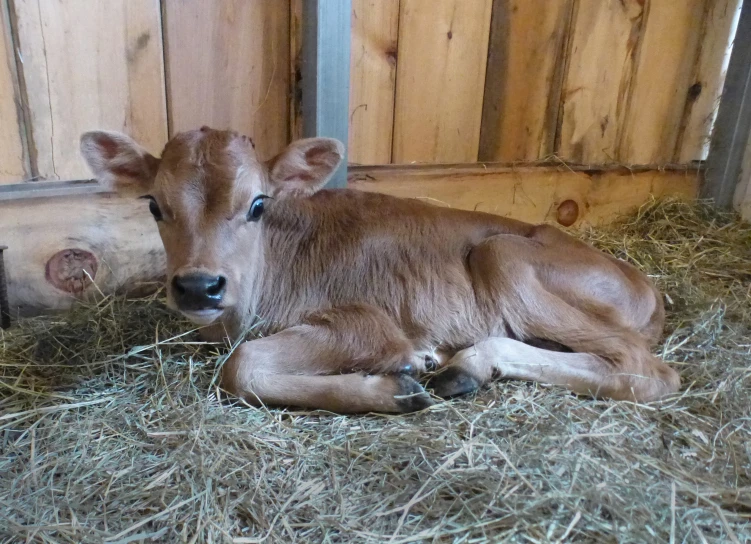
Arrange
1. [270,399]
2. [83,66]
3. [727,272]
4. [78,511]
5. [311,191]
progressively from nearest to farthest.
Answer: [78,511], [270,399], [311,191], [83,66], [727,272]

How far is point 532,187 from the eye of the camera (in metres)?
4.82

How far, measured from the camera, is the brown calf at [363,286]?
2.78 m

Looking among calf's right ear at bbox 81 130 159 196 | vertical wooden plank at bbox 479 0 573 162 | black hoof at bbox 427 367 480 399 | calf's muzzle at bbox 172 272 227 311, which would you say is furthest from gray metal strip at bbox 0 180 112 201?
vertical wooden plank at bbox 479 0 573 162

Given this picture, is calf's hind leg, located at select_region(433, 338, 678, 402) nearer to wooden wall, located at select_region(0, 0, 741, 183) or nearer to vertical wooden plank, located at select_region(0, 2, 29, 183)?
wooden wall, located at select_region(0, 0, 741, 183)

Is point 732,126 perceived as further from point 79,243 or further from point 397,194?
point 79,243

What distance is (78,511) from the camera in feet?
6.59

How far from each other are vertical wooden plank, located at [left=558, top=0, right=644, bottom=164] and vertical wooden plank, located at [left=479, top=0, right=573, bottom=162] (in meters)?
0.11

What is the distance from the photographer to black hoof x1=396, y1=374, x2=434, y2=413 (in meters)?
2.71

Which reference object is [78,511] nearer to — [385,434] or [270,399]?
[270,399]

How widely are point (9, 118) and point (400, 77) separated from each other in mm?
2585

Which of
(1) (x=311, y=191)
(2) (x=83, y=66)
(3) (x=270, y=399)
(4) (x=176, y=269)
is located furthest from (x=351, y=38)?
(3) (x=270, y=399)

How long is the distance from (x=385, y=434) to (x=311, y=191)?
147 cm

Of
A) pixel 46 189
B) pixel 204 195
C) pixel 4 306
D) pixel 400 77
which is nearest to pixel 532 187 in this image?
pixel 400 77

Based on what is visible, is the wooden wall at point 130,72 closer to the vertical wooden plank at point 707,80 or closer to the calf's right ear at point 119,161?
the calf's right ear at point 119,161
